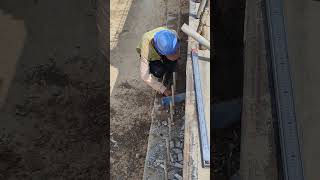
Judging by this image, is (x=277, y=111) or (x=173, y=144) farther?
(x=173, y=144)

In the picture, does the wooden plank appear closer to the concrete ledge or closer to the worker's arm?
the concrete ledge

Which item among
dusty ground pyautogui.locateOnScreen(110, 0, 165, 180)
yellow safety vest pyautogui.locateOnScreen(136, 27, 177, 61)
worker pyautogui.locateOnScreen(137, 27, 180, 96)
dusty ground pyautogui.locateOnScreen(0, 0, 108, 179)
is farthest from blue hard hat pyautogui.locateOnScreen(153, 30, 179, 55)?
dusty ground pyautogui.locateOnScreen(0, 0, 108, 179)

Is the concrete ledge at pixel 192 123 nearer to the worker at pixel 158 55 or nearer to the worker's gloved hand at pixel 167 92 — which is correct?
the worker at pixel 158 55

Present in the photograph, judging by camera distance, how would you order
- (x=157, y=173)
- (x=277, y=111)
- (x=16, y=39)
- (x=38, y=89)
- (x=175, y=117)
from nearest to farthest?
(x=277, y=111) < (x=157, y=173) < (x=175, y=117) < (x=38, y=89) < (x=16, y=39)

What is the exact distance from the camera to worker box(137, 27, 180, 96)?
651 centimetres

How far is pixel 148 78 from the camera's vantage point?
6930 mm

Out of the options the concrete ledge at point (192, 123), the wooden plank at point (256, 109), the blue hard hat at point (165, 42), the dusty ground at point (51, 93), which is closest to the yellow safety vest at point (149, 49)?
the blue hard hat at point (165, 42)

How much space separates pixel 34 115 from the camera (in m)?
7.19

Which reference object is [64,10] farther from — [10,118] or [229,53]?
[229,53]

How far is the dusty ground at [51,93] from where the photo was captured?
6.71m

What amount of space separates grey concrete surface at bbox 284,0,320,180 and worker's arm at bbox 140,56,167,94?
1812 mm

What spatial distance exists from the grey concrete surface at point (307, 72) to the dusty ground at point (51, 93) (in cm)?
253

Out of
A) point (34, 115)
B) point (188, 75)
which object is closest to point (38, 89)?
point (34, 115)

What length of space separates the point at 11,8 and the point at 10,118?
2.18 m
